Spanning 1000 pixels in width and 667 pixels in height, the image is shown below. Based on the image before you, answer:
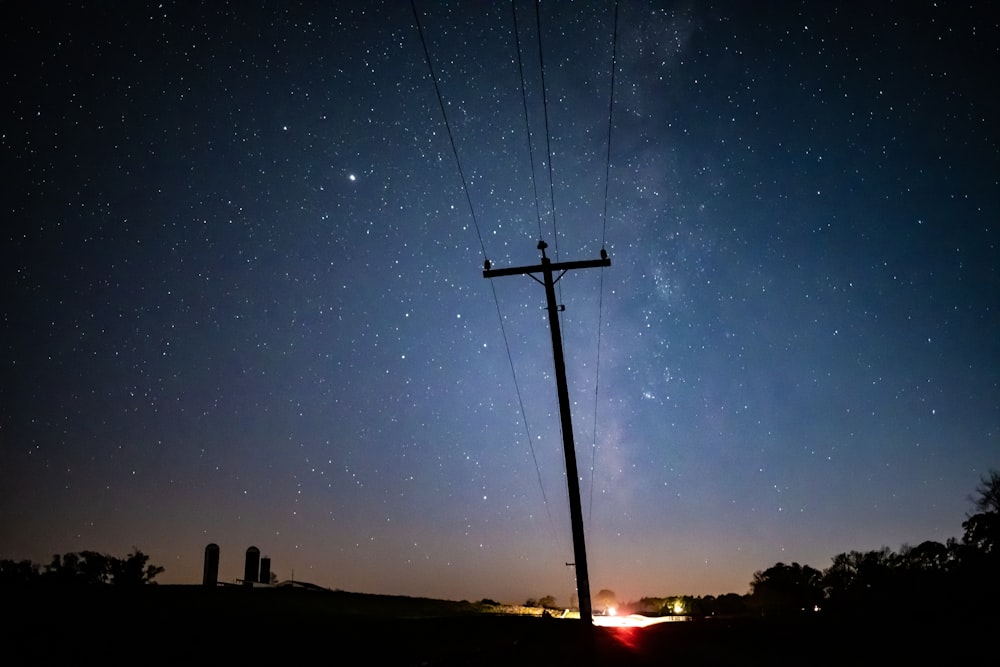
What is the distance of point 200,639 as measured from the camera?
724 cm

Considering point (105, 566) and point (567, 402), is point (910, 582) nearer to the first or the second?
point (567, 402)

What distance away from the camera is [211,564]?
53.1 feet

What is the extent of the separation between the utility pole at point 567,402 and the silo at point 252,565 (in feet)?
35.1

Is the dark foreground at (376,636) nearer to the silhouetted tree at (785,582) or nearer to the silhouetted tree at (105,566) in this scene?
Answer: the silhouetted tree at (105,566)

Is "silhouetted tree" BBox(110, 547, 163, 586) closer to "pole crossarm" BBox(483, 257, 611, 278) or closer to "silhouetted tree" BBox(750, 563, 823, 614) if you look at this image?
"pole crossarm" BBox(483, 257, 611, 278)

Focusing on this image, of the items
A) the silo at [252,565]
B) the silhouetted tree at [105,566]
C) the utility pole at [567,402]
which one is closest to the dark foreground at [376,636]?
the utility pole at [567,402]

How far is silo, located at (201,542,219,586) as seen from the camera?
1619 centimetres

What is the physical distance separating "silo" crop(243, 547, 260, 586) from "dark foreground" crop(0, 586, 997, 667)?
3403mm

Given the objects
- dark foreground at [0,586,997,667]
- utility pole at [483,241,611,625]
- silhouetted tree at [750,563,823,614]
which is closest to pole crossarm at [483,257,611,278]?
utility pole at [483,241,611,625]

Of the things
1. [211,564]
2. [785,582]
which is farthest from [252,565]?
[785,582]

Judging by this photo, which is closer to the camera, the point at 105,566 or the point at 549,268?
the point at 549,268

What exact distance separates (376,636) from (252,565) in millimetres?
11165

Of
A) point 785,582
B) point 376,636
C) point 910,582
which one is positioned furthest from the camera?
point 785,582

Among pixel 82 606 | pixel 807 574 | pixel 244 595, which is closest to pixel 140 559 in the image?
pixel 244 595
